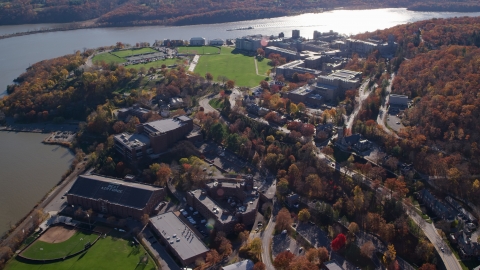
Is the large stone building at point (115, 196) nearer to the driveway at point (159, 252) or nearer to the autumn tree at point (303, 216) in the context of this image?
the driveway at point (159, 252)

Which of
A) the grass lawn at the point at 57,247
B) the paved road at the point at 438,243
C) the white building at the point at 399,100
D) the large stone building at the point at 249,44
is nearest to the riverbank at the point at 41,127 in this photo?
the grass lawn at the point at 57,247

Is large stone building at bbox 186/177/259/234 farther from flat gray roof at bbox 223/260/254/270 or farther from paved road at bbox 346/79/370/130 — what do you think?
paved road at bbox 346/79/370/130

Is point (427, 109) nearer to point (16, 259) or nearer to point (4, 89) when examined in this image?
point (16, 259)

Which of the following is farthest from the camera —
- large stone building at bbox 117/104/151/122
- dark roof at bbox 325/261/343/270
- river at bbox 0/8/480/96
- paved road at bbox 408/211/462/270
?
river at bbox 0/8/480/96

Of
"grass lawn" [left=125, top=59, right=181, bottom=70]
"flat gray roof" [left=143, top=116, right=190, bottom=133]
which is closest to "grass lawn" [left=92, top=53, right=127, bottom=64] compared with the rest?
"grass lawn" [left=125, top=59, right=181, bottom=70]

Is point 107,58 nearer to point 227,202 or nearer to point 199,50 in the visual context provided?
point 199,50

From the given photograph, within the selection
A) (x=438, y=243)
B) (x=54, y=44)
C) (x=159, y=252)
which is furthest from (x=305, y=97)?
(x=54, y=44)
